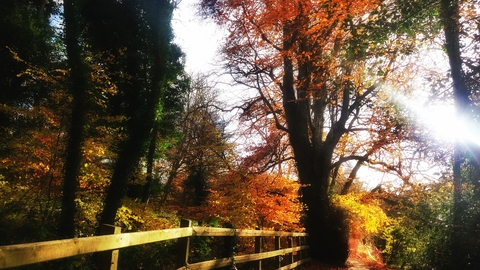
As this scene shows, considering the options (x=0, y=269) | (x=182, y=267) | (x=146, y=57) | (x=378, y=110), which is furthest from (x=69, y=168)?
(x=378, y=110)

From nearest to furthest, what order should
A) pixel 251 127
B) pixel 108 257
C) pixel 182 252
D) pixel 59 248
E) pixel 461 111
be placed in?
1. pixel 59 248
2. pixel 108 257
3. pixel 182 252
4. pixel 461 111
5. pixel 251 127

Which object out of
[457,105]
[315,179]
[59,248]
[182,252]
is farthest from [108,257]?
[315,179]

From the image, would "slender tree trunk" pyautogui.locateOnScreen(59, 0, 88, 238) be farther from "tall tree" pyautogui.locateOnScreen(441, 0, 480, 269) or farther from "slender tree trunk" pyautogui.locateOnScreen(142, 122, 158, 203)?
"tall tree" pyautogui.locateOnScreen(441, 0, 480, 269)

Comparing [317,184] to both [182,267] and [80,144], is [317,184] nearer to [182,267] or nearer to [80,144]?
[80,144]

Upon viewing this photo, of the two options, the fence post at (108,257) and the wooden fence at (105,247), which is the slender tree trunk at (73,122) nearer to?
the wooden fence at (105,247)

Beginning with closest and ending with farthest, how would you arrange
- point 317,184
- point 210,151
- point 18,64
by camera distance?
point 317,184
point 18,64
point 210,151

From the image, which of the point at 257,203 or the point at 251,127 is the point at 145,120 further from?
the point at 251,127

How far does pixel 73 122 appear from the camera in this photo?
10.8 metres

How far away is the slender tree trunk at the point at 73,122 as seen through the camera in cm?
1031

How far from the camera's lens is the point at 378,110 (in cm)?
1611

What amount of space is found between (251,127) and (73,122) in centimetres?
1066

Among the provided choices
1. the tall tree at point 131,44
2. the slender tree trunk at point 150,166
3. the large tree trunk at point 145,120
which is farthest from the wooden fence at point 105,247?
the slender tree trunk at point 150,166

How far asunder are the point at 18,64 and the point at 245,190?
43.3ft

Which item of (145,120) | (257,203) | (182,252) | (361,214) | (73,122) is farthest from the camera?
(361,214)
